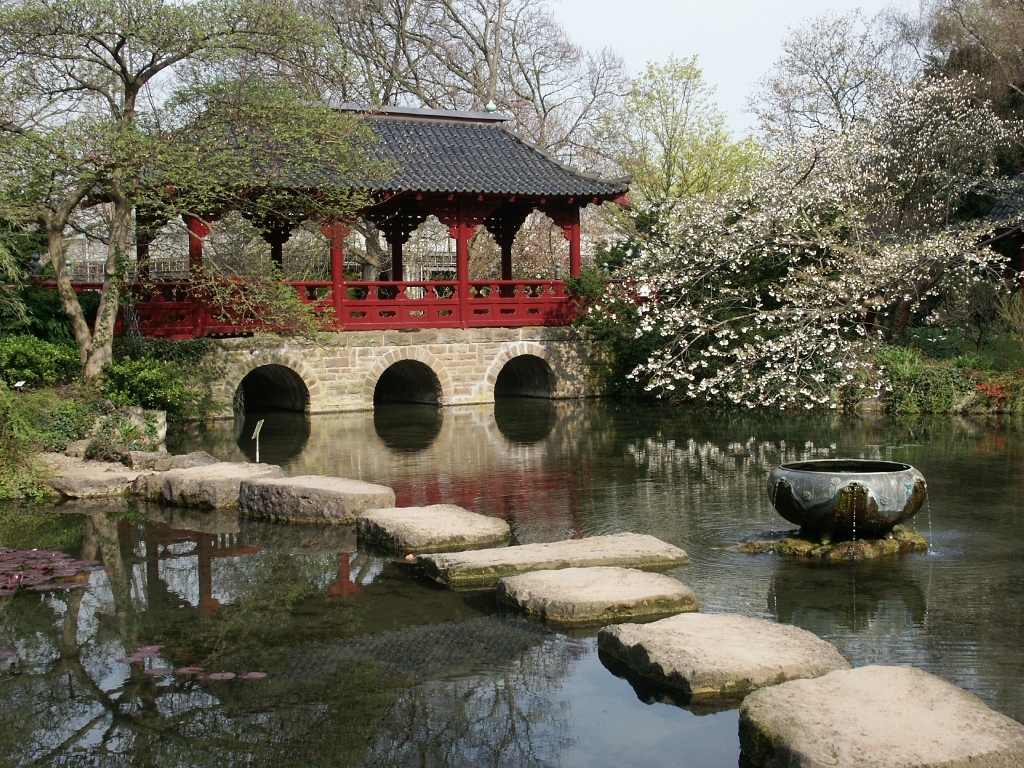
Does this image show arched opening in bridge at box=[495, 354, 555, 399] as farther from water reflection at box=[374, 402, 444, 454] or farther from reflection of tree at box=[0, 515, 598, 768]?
reflection of tree at box=[0, 515, 598, 768]

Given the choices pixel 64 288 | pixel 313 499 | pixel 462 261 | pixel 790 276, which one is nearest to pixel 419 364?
pixel 462 261

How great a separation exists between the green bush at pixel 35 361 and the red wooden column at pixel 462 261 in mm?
7468

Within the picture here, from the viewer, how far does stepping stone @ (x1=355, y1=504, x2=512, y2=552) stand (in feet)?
28.9

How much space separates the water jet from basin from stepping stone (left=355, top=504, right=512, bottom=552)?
2.34 metres

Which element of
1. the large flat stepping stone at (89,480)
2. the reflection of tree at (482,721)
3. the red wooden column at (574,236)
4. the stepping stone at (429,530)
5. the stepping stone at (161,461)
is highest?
the red wooden column at (574,236)

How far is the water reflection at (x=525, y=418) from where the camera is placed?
1728 centimetres

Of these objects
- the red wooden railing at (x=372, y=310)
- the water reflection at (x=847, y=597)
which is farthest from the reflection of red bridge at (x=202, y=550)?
the red wooden railing at (x=372, y=310)

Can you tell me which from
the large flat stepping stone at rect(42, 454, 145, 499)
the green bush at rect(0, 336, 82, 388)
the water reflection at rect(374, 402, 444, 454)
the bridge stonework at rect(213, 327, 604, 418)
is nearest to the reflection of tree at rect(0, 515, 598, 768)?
the large flat stepping stone at rect(42, 454, 145, 499)

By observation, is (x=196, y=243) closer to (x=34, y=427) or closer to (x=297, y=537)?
(x=34, y=427)

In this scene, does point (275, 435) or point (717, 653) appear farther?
point (275, 435)

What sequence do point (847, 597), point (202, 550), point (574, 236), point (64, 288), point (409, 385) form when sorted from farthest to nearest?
point (409, 385), point (574, 236), point (64, 288), point (202, 550), point (847, 597)

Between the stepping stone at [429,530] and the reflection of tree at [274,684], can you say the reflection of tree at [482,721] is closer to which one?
the reflection of tree at [274,684]

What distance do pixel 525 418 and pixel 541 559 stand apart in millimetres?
11870

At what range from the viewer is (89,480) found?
11836mm
